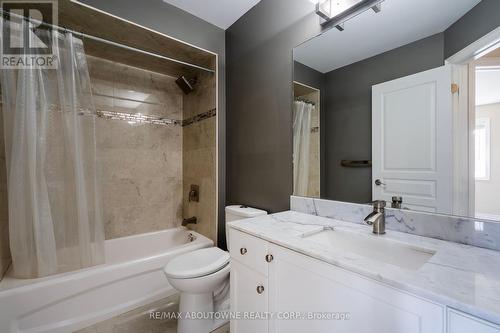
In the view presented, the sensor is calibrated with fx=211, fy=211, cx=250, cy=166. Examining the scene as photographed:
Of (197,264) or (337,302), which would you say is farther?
(197,264)

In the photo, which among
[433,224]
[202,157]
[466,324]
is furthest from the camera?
[202,157]

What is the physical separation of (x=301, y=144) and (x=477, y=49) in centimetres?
91

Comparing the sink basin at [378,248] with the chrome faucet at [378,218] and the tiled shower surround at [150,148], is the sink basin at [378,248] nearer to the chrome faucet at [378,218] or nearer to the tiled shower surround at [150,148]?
the chrome faucet at [378,218]

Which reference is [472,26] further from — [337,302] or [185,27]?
[185,27]

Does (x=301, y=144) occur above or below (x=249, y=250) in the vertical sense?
→ above

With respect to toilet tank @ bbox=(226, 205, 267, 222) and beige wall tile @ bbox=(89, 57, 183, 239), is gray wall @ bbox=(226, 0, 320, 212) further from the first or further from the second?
beige wall tile @ bbox=(89, 57, 183, 239)

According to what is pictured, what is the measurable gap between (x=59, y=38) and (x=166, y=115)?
1.08 meters

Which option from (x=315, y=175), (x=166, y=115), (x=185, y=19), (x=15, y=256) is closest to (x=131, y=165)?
(x=166, y=115)

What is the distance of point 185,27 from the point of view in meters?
1.90

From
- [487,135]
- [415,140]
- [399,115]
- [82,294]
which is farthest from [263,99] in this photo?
[82,294]

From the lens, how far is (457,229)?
859 millimetres

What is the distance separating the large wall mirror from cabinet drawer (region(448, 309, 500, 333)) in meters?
0.55

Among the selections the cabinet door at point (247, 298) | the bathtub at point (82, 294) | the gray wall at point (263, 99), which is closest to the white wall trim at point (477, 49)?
the gray wall at point (263, 99)

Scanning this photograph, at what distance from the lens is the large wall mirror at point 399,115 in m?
0.85
